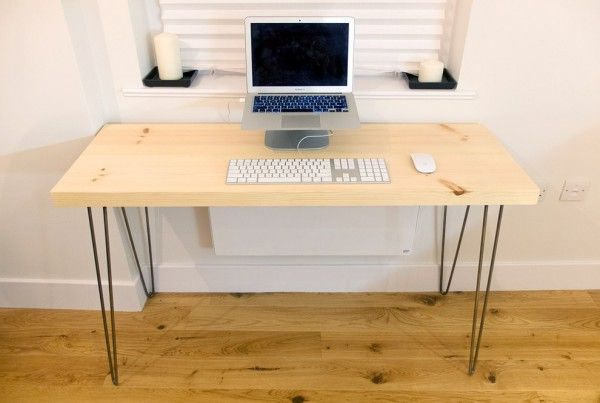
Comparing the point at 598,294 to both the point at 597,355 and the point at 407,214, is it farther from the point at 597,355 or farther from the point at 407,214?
the point at 407,214

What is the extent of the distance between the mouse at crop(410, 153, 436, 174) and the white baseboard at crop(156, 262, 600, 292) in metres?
0.68

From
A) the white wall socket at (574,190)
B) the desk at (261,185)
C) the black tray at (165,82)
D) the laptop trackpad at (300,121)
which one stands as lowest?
the white wall socket at (574,190)

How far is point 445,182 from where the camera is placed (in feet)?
4.55

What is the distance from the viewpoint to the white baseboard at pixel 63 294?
6.37 feet

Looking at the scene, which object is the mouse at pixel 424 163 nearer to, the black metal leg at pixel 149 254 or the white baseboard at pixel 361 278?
the white baseboard at pixel 361 278

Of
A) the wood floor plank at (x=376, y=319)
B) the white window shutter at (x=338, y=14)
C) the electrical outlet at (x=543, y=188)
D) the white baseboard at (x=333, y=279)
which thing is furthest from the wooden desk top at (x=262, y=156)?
the wood floor plank at (x=376, y=319)

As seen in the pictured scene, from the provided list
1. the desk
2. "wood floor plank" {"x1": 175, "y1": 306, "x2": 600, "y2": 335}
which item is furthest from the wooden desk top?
"wood floor plank" {"x1": 175, "y1": 306, "x2": 600, "y2": 335}

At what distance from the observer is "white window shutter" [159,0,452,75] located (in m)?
1.69

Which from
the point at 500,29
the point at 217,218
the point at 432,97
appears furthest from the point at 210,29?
the point at 500,29

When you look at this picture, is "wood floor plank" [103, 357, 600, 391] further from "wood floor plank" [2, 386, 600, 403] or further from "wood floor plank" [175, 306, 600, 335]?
"wood floor plank" [175, 306, 600, 335]

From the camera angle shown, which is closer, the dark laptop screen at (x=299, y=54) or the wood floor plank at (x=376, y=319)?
the dark laptop screen at (x=299, y=54)

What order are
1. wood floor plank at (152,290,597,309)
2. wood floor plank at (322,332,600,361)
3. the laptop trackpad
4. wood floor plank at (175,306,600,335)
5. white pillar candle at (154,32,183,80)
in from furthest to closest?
wood floor plank at (152,290,597,309), wood floor plank at (175,306,600,335), wood floor plank at (322,332,600,361), white pillar candle at (154,32,183,80), the laptop trackpad

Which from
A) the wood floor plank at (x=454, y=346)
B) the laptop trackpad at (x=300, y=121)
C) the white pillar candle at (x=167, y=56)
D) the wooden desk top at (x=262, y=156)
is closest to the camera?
the wooden desk top at (x=262, y=156)

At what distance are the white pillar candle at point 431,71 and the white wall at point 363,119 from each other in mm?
73
